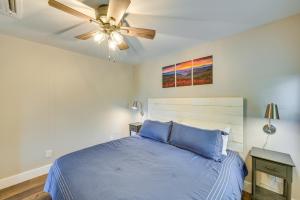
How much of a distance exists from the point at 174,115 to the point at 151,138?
0.69 meters

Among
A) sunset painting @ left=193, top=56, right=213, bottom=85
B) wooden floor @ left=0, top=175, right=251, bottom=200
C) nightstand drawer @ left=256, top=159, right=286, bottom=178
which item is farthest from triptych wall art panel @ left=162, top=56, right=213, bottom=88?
wooden floor @ left=0, top=175, right=251, bottom=200

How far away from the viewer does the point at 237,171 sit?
167cm

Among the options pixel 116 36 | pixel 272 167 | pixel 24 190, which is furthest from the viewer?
pixel 24 190

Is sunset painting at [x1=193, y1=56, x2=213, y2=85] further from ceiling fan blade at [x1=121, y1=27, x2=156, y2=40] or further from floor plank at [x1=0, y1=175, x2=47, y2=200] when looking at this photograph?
floor plank at [x1=0, y1=175, x2=47, y2=200]

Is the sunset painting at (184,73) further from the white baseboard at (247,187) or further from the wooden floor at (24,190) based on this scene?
the wooden floor at (24,190)

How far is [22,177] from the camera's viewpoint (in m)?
2.37

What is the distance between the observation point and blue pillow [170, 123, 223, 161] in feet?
6.07

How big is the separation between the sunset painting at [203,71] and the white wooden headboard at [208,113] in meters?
0.34

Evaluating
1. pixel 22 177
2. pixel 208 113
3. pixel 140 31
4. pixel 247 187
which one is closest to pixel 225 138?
pixel 208 113

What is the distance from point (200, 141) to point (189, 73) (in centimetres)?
135

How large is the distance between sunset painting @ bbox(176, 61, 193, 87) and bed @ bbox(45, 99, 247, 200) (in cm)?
134

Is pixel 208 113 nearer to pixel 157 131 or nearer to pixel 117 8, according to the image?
pixel 157 131

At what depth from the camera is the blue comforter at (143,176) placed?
1181 millimetres

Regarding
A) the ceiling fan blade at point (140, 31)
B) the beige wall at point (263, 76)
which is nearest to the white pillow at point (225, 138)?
the beige wall at point (263, 76)
